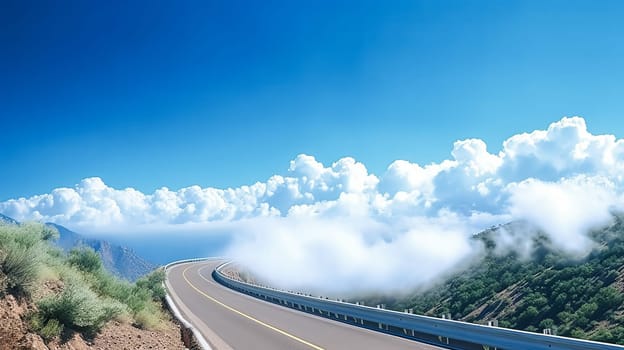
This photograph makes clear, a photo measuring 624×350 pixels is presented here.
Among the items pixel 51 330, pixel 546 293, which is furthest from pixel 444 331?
pixel 546 293

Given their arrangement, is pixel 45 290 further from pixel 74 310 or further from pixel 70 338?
pixel 70 338

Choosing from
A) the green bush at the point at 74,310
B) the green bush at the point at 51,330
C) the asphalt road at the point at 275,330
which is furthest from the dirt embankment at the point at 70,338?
the asphalt road at the point at 275,330

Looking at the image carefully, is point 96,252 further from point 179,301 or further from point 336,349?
point 179,301

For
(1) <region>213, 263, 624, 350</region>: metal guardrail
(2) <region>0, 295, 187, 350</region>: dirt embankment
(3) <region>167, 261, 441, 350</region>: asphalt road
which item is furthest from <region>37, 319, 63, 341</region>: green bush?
(1) <region>213, 263, 624, 350</region>: metal guardrail

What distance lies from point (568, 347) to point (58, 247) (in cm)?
1402

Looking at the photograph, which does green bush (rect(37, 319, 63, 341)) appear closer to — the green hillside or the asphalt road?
the asphalt road

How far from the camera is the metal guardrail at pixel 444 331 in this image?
10.5 m

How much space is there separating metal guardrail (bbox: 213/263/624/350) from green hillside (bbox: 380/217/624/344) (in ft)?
13.6

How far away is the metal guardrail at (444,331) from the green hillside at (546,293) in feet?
13.6

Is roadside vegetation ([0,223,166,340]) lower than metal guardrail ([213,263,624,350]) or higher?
higher

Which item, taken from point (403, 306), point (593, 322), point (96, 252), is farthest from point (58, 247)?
point (403, 306)

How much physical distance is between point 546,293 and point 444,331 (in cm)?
1477

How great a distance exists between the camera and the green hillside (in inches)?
837

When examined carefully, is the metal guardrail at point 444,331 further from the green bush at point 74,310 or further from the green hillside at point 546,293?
the green bush at point 74,310
